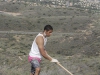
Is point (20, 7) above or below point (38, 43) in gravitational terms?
below

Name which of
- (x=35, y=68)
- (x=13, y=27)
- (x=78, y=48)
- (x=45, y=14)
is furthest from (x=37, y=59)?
(x=45, y=14)

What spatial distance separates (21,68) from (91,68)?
4382mm

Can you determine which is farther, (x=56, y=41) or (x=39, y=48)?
(x=56, y=41)

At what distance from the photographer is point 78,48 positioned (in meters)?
37.7

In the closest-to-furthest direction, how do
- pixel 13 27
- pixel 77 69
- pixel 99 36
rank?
pixel 77 69, pixel 99 36, pixel 13 27

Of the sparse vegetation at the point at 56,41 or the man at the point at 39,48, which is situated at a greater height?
the man at the point at 39,48

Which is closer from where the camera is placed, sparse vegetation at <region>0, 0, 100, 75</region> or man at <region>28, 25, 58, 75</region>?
man at <region>28, 25, 58, 75</region>

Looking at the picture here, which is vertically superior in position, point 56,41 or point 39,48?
point 39,48

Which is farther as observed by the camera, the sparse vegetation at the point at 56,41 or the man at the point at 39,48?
the sparse vegetation at the point at 56,41

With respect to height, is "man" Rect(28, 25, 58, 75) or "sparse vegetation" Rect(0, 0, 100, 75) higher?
"man" Rect(28, 25, 58, 75)

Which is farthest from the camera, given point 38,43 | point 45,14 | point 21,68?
point 45,14

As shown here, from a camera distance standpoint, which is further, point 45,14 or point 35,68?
point 45,14

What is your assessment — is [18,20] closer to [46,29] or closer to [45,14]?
[45,14]

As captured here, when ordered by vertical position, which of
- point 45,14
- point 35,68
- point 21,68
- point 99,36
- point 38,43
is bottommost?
point 45,14
